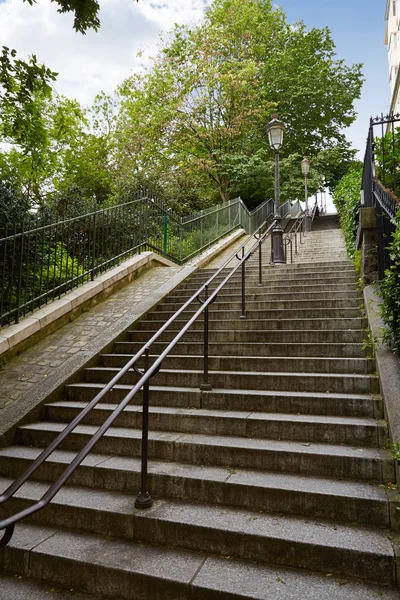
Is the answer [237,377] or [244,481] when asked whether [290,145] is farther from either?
[244,481]

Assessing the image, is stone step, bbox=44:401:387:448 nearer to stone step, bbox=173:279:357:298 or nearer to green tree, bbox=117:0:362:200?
stone step, bbox=173:279:357:298

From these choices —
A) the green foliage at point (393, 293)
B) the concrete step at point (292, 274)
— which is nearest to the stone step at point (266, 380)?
the green foliage at point (393, 293)

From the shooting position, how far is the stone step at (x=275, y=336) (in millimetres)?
5105

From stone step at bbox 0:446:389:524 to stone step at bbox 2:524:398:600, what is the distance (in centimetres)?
29

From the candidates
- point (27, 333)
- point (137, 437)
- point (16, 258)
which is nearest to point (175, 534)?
point (137, 437)

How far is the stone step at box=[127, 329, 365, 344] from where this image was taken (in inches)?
201

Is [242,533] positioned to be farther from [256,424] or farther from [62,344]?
[62,344]

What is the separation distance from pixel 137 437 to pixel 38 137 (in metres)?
5.28

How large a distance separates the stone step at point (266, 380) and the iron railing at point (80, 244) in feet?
7.08

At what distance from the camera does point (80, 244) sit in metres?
8.36

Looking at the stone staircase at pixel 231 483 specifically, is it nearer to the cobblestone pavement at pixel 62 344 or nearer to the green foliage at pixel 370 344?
the green foliage at pixel 370 344

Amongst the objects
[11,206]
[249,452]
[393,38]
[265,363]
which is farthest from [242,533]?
[393,38]

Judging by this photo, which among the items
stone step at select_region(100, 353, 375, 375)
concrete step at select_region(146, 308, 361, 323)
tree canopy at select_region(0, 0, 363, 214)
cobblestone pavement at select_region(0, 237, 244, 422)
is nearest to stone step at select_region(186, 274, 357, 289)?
cobblestone pavement at select_region(0, 237, 244, 422)

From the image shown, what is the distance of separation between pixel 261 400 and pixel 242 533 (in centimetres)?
156
